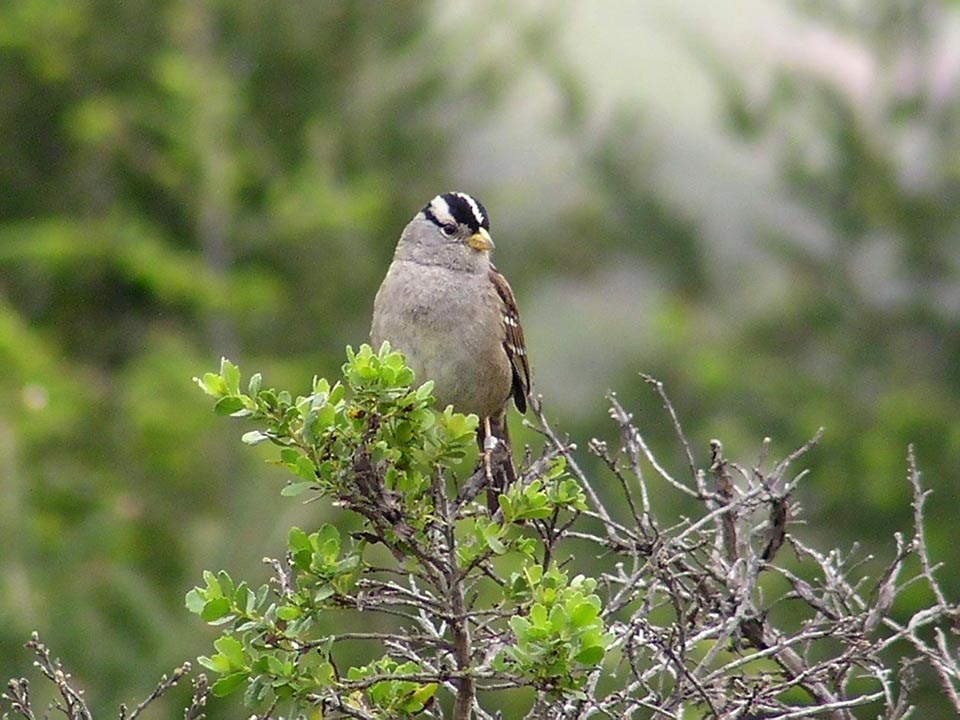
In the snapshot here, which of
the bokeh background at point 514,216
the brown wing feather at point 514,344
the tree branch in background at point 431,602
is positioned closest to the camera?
the tree branch in background at point 431,602

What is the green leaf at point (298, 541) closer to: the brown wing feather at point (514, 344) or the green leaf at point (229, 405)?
the green leaf at point (229, 405)

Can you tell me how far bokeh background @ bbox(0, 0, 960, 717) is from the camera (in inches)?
521

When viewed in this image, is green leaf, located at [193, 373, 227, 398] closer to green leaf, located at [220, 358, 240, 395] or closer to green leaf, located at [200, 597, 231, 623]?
green leaf, located at [220, 358, 240, 395]

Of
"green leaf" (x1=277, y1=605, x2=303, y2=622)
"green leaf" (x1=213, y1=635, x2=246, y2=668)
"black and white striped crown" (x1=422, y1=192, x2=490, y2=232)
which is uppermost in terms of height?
"black and white striped crown" (x1=422, y1=192, x2=490, y2=232)

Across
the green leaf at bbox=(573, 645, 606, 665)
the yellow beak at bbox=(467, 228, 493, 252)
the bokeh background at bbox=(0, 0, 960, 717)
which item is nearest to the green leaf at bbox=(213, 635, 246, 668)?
the green leaf at bbox=(573, 645, 606, 665)

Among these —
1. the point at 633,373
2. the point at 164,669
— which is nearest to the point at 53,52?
the point at 633,373

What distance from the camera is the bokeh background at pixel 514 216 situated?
1323 centimetres

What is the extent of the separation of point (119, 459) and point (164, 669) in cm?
509

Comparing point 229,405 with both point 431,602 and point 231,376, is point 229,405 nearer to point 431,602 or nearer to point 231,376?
point 231,376

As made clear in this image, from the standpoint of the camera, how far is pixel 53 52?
15.1 metres

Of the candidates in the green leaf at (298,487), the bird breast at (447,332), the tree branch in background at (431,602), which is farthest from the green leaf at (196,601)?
the bird breast at (447,332)

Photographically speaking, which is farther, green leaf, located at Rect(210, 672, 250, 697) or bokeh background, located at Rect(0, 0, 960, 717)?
bokeh background, located at Rect(0, 0, 960, 717)

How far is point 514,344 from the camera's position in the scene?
5699 mm

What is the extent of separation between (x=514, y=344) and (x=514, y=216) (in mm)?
10886
